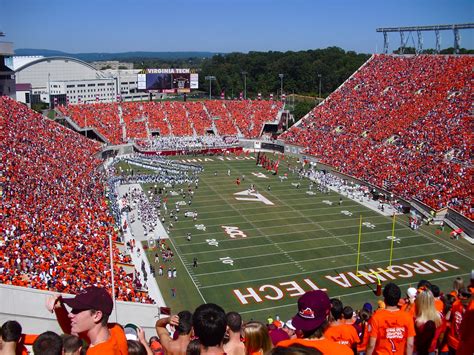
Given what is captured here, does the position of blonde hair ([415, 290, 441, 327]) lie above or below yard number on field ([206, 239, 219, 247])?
above

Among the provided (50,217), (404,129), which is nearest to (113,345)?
(50,217)

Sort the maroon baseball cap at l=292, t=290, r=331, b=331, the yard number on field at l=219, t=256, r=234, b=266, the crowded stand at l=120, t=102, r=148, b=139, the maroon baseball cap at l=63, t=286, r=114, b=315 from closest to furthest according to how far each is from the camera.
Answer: the maroon baseball cap at l=292, t=290, r=331, b=331 < the maroon baseball cap at l=63, t=286, r=114, b=315 < the yard number on field at l=219, t=256, r=234, b=266 < the crowded stand at l=120, t=102, r=148, b=139

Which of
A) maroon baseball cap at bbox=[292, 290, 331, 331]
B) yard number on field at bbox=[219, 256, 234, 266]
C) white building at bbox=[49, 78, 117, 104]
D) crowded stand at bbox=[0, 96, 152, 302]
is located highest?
white building at bbox=[49, 78, 117, 104]

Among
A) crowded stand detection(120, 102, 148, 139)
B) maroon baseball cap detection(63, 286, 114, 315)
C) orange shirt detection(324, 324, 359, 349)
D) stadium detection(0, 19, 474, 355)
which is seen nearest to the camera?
maroon baseball cap detection(63, 286, 114, 315)

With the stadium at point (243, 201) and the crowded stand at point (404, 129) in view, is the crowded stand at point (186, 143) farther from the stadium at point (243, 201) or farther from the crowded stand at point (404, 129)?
the crowded stand at point (404, 129)

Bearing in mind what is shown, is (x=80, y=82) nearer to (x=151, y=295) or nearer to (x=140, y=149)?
(x=140, y=149)

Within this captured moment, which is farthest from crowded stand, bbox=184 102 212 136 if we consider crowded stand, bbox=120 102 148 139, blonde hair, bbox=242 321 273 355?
blonde hair, bbox=242 321 273 355

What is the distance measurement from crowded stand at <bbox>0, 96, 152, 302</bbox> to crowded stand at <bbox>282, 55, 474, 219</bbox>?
18.4m

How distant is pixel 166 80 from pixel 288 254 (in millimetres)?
43172

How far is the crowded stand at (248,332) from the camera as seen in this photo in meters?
3.58

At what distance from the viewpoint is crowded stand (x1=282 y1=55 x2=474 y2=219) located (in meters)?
31.2

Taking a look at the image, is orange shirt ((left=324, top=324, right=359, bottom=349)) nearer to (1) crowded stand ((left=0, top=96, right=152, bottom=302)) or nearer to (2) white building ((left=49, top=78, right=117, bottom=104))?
(1) crowded stand ((left=0, top=96, right=152, bottom=302))

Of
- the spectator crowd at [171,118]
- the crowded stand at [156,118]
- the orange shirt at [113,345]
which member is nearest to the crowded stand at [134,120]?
the spectator crowd at [171,118]

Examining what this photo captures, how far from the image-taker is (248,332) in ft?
14.4
